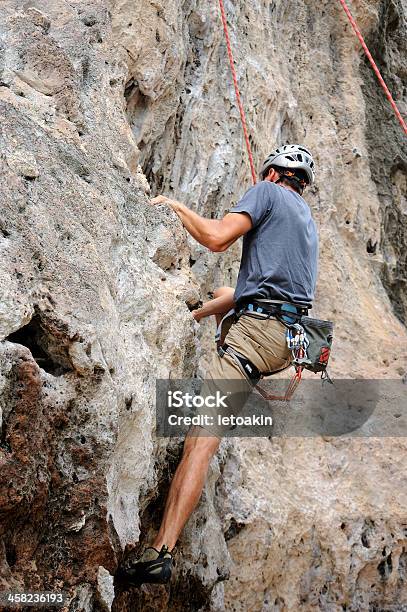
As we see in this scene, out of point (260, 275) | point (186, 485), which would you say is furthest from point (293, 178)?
point (186, 485)

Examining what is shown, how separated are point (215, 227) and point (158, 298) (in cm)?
67

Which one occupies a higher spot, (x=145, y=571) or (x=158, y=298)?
(x=158, y=298)

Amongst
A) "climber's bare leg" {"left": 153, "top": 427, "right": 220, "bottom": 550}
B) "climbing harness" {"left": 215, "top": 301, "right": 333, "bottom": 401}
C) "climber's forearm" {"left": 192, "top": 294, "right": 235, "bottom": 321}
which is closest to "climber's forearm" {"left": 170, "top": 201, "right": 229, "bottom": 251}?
"climbing harness" {"left": 215, "top": 301, "right": 333, "bottom": 401}

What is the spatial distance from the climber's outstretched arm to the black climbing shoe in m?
2.03

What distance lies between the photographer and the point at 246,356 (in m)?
5.39

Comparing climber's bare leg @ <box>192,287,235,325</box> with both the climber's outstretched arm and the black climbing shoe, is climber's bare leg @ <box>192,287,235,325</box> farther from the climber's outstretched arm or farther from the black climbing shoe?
the black climbing shoe

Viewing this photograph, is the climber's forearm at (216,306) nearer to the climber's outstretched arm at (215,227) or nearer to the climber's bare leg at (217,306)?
the climber's bare leg at (217,306)

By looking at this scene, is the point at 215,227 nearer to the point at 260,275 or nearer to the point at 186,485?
the point at 260,275

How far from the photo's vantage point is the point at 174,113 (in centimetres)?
791

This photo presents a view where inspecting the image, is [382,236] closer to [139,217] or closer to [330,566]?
[330,566]

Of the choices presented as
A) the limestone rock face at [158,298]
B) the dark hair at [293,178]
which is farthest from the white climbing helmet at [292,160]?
the limestone rock face at [158,298]

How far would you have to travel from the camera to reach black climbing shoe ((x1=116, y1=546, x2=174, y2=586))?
14.7 feet

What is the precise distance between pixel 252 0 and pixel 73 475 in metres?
8.02

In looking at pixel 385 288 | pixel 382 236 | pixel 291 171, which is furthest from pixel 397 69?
pixel 291 171
